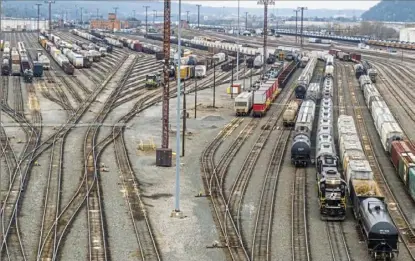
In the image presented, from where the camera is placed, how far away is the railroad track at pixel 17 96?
65956 millimetres

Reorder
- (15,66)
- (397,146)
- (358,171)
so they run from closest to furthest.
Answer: (358,171), (397,146), (15,66)

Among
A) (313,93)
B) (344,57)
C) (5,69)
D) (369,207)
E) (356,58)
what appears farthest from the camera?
(344,57)

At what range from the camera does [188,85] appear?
89.1m

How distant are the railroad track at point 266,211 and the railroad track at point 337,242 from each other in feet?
8.37

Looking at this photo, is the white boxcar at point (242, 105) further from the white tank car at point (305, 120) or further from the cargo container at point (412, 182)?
the cargo container at point (412, 182)

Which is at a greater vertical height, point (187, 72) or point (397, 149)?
point (187, 72)

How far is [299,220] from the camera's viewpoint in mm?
31922

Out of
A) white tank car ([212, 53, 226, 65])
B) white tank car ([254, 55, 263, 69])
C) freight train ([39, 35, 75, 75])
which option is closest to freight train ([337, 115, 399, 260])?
Answer: freight train ([39, 35, 75, 75])

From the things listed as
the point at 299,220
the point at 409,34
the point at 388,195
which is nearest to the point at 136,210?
the point at 299,220

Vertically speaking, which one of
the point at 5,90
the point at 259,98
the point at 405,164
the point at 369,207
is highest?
the point at 259,98

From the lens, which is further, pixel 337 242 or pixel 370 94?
pixel 370 94

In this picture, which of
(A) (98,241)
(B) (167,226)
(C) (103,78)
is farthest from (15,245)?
(C) (103,78)

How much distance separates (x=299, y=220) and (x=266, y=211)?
2.05m

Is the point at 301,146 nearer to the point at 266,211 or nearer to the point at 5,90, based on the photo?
the point at 266,211
